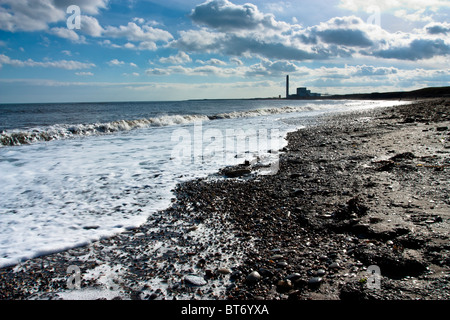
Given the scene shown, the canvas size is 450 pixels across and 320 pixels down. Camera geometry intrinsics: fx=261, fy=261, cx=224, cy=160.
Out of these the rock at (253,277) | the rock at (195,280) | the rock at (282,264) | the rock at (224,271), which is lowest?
the rock at (195,280)

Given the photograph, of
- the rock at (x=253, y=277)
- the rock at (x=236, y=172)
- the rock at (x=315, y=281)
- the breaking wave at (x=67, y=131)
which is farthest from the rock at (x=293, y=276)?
the breaking wave at (x=67, y=131)

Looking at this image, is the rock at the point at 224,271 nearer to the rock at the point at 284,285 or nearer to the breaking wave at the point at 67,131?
the rock at the point at 284,285

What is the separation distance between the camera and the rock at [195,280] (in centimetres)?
226

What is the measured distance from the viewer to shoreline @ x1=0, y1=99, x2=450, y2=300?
2.16m

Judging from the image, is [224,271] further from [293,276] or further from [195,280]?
[293,276]

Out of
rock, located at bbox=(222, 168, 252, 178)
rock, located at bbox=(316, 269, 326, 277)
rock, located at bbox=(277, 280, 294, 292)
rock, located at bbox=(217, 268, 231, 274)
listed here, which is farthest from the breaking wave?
rock, located at bbox=(316, 269, 326, 277)

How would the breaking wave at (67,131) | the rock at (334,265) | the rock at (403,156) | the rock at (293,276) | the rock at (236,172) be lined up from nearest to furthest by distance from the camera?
the rock at (293,276)
the rock at (334,265)
the rock at (236,172)
the rock at (403,156)
the breaking wave at (67,131)

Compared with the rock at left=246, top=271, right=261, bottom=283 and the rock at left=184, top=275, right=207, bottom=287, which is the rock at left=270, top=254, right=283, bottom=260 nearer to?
the rock at left=246, top=271, right=261, bottom=283

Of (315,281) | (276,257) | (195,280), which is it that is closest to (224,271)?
(195,280)

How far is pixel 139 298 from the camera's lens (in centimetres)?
211

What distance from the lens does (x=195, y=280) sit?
7.58 ft

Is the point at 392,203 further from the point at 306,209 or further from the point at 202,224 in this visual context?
the point at 202,224

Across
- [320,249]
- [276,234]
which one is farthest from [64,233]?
[320,249]

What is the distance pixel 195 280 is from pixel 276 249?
2.98 ft
